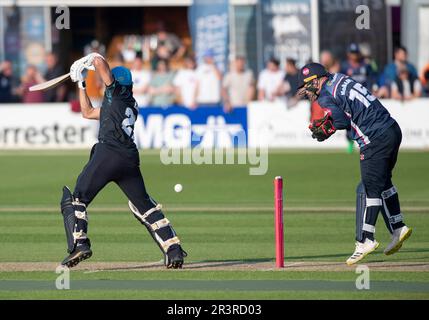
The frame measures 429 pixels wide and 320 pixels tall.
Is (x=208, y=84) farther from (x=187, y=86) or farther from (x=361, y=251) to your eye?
(x=361, y=251)

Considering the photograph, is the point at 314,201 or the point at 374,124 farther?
the point at 314,201

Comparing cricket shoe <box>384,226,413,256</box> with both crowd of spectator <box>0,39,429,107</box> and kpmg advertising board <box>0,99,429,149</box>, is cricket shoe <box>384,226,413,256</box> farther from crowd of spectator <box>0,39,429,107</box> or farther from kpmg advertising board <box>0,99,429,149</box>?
kpmg advertising board <box>0,99,429,149</box>

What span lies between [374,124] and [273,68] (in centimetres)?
1740

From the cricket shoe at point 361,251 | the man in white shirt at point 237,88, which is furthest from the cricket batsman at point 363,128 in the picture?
the man in white shirt at point 237,88

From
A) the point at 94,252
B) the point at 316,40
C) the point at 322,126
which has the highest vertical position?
the point at 316,40

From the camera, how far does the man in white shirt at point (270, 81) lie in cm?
2978

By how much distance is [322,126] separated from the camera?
12.9 m

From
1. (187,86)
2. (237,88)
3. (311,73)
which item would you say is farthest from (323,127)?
(187,86)

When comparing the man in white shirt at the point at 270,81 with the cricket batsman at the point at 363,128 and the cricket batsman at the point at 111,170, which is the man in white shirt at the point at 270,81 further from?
the cricket batsman at the point at 111,170

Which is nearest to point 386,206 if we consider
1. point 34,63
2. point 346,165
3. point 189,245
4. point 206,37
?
point 189,245

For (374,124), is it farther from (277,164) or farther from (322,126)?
(277,164)

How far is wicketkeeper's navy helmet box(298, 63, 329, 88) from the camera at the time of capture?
12984mm

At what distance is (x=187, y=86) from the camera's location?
30.1 meters

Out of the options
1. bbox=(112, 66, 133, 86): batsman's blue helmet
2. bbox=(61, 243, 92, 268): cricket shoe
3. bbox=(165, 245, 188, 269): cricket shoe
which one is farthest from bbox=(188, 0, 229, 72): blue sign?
bbox=(61, 243, 92, 268): cricket shoe
